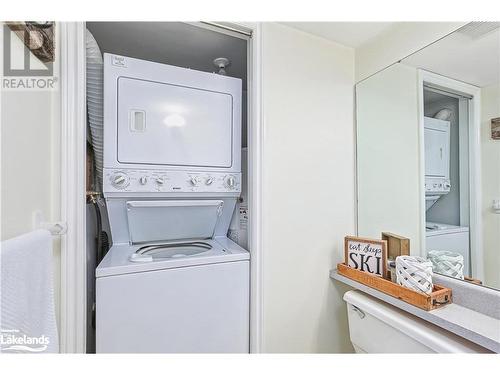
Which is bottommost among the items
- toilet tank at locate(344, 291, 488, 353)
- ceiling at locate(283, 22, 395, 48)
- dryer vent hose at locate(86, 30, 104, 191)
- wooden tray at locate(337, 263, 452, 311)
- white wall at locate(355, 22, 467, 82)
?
toilet tank at locate(344, 291, 488, 353)

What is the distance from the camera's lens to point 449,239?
5.02 feet

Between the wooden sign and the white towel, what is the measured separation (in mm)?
1696

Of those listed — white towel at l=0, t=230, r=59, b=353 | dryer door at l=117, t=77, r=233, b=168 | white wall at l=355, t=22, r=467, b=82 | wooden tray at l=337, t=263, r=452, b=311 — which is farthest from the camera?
dryer door at l=117, t=77, r=233, b=168

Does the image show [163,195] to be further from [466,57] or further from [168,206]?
[466,57]

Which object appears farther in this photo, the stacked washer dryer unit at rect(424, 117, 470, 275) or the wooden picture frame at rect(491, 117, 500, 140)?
the stacked washer dryer unit at rect(424, 117, 470, 275)

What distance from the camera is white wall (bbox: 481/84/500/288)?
50.8 inches

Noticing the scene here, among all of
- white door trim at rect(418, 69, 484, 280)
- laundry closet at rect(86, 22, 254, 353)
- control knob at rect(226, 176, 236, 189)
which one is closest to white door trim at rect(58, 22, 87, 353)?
laundry closet at rect(86, 22, 254, 353)

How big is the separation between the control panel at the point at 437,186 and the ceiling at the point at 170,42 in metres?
1.82

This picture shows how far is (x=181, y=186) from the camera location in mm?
1739

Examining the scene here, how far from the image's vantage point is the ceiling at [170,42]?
6.06 ft

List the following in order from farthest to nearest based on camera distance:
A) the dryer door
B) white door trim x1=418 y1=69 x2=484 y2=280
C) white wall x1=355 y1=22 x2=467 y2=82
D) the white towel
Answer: the dryer door → white wall x1=355 y1=22 x2=467 y2=82 → white door trim x1=418 y1=69 x2=484 y2=280 → the white towel

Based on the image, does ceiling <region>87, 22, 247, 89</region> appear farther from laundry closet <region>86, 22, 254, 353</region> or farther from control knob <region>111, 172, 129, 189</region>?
control knob <region>111, 172, 129, 189</region>

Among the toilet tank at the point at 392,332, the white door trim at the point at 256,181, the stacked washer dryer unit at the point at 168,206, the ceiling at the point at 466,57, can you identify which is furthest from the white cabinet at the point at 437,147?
the stacked washer dryer unit at the point at 168,206

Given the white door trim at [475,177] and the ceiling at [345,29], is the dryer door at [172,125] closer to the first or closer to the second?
the ceiling at [345,29]
